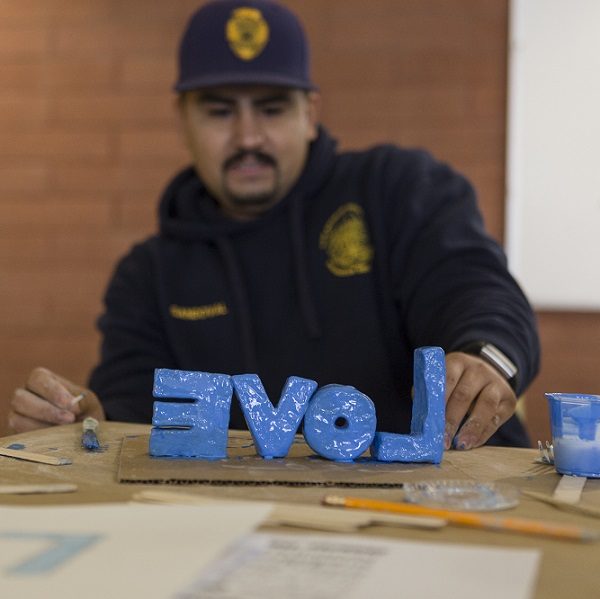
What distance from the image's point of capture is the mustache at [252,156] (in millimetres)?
1932

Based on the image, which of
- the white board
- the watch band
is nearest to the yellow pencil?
the watch band

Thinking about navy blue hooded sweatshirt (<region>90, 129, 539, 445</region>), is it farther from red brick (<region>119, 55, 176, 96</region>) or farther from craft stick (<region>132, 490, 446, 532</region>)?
red brick (<region>119, 55, 176, 96</region>)

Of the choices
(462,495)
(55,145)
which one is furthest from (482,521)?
(55,145)

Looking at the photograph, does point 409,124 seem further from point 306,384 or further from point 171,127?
point 306,384

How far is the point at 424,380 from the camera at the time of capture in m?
0.99

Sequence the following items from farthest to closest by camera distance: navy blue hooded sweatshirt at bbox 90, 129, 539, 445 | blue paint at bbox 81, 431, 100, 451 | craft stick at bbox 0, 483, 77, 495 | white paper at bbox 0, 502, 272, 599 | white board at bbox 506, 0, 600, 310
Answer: white board at bbox 506, 0, 600, 310 < navy blue hooded sweatshirt at bbox 90, 129, 539, 445 < blue paint at bbox 81, 431, 100, 451 < craft stick at bbox 0, 483, 77, 495 < white paper at bbox 0, 502, 272, 599

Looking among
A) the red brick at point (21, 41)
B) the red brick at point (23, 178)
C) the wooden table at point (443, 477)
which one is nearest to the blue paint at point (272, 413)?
the wooden table at point (443, 477)

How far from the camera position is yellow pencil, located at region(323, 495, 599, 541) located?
63 cm

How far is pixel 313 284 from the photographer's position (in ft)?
6.11

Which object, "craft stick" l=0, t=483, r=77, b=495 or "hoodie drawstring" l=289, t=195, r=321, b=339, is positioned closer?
"craft stick" l=0, t=483, r=77, b=495

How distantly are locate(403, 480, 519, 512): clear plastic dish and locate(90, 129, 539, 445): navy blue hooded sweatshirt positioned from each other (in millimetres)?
849

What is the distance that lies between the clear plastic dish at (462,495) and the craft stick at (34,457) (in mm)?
362

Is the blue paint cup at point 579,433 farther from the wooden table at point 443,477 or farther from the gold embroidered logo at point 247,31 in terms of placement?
the gold embroidered logo at point 247,31

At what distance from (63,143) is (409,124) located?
1.20 m
